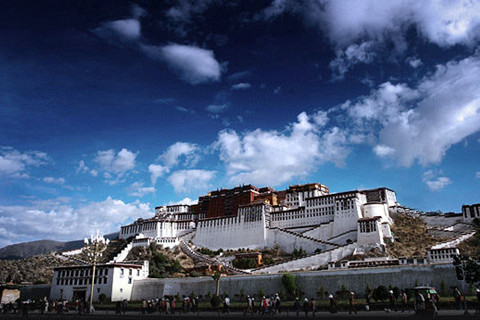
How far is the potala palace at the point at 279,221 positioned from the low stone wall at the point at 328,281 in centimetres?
2103

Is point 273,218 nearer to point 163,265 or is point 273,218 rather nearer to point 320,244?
point 320,244

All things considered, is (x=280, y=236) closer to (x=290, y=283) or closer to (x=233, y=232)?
(x=233, y=232)

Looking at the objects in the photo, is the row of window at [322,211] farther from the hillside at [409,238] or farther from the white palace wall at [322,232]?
the hillside at [409,238]

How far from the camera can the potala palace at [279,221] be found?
63.2 meters

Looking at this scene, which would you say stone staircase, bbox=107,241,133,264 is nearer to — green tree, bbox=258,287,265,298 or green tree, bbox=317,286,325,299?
green tree, bbox=258,287,265,298

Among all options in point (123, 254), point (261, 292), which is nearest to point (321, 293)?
point (261, 292)

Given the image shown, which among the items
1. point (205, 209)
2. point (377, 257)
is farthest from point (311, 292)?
point (205, 209)

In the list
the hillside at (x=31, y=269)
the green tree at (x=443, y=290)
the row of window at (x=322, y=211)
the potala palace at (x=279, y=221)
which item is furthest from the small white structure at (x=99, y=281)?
the row of window at (x=322, y=211)

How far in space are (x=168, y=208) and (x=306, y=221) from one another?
1642 inches

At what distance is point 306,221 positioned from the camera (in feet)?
243

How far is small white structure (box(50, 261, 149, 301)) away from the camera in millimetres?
44906

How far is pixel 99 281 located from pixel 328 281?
27386 mm

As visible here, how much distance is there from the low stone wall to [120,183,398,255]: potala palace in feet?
69.0

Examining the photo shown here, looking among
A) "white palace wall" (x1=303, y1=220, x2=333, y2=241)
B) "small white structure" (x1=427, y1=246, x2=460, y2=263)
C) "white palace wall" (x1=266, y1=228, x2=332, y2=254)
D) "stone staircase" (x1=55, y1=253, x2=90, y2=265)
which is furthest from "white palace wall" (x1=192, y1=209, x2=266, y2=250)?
"small white structure" (x1=427, y1=246, x2=460, y2=263)
